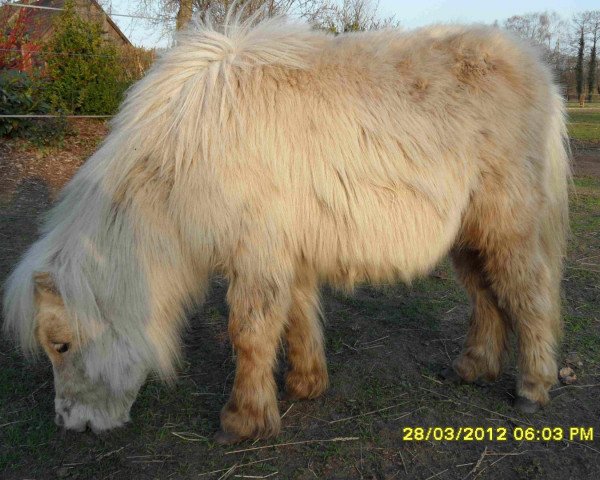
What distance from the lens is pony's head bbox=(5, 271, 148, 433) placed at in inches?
105

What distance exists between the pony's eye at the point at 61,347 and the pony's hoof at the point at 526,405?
2691 millimetres

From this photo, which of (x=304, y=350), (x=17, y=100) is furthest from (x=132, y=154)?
(x=17, y=100)

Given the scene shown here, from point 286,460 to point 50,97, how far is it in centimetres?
920

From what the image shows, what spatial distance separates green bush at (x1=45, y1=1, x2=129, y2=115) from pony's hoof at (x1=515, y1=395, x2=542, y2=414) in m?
9.03

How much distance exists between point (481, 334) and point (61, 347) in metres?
2.64

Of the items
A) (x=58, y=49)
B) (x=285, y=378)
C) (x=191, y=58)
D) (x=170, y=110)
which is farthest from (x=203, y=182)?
(x=58, y=49)

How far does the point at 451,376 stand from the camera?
11.9ft

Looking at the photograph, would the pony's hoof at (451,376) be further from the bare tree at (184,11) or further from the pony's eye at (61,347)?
the bare tree at (184,11)

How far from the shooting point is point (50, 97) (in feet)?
32.2

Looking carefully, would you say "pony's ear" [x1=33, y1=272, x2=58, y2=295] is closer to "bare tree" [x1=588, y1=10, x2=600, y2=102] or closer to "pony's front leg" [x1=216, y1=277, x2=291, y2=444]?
"pony's front leg" [x1=216, y1=277, x2=291, y2=444]

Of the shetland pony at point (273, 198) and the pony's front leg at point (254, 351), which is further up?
the shetland pony at point (273, 198)

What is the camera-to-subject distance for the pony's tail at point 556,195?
3295mm

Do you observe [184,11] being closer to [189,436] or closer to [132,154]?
[132,154]
